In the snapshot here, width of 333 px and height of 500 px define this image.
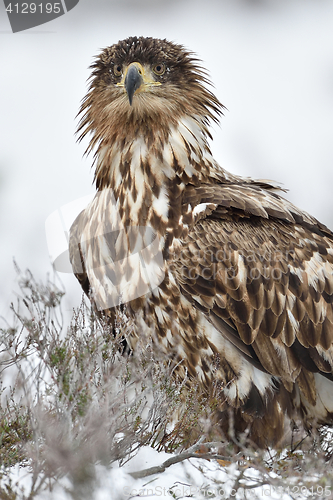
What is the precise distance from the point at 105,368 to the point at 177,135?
2.19m

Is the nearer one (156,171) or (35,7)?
(156,171)

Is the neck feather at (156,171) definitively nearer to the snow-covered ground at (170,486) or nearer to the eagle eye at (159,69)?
the eagle eye at (159,69)

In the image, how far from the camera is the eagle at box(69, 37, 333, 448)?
4.81 metres

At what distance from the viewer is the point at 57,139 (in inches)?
1817

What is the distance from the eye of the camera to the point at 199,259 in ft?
15.5

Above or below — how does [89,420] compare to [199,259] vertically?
below

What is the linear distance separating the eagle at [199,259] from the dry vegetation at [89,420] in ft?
0.92

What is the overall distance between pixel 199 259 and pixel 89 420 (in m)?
1.69

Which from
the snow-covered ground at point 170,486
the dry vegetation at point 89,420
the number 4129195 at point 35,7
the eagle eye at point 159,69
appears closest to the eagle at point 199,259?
the eagle eye at point 159,69

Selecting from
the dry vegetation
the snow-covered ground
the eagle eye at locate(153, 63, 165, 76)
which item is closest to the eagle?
the eagle eye at locate(153, 63, 165, 76)

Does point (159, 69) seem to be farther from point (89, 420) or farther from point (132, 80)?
point (89, 420)

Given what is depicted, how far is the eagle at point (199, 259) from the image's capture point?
15.8 ft

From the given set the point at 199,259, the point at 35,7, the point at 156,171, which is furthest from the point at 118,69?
the point at 35,7

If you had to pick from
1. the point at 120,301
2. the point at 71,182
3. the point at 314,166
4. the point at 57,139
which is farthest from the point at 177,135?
the point at 57,139
